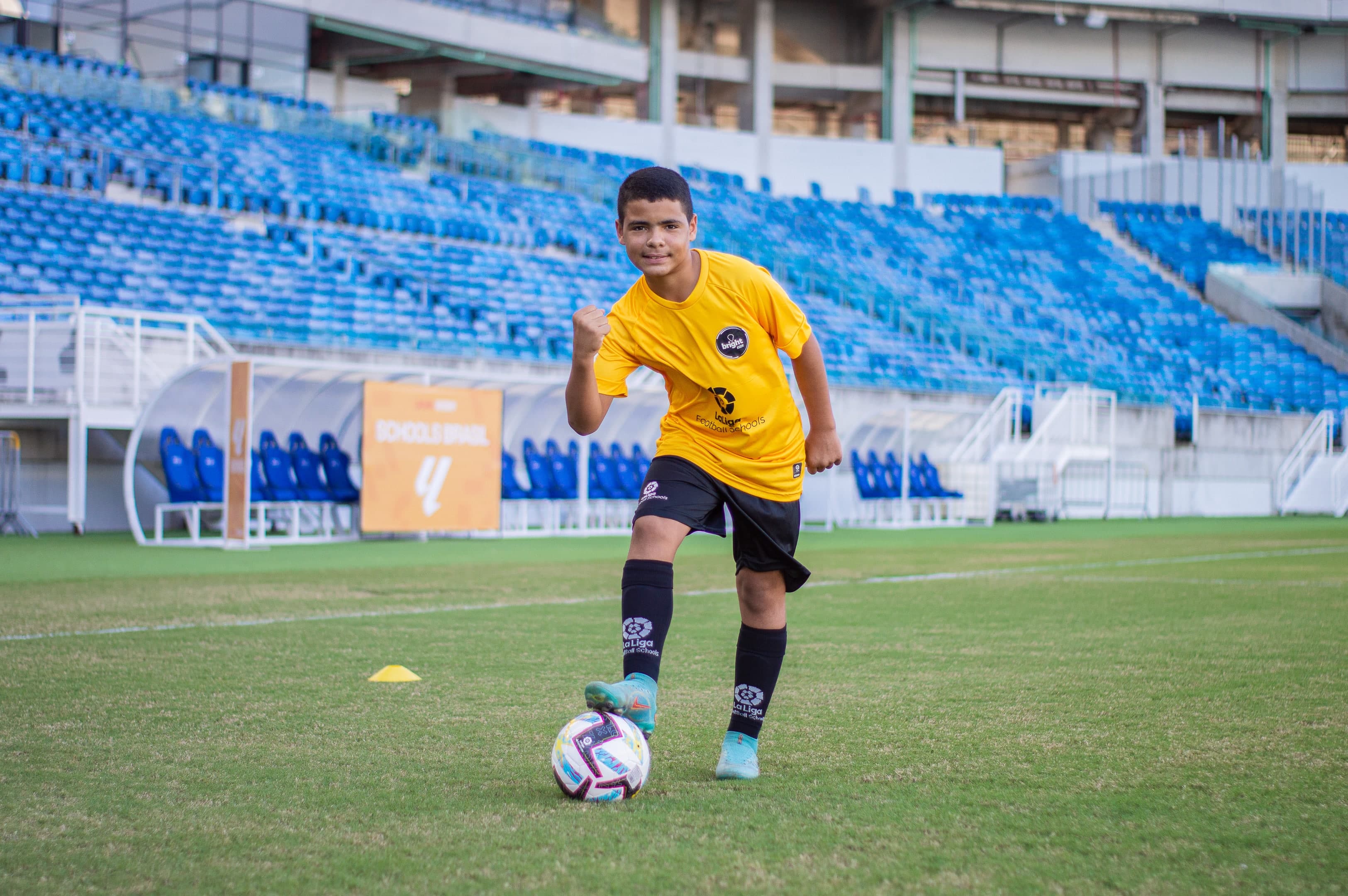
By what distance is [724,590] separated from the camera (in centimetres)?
948

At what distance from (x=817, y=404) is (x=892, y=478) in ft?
60.9

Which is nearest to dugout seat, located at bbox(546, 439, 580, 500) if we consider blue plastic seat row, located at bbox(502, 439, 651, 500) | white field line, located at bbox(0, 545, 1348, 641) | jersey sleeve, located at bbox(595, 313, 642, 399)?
blue plastic seat row, located at bbox(502, 439, 651, 500)

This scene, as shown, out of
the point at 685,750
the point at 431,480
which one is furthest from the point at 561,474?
the point at 685,750

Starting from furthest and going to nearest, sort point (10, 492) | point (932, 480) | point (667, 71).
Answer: point (667, 71)
point (932, 480)
point (10, 492)

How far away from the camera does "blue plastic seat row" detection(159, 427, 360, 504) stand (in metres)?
14.2

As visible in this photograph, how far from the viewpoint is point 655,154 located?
38.9 metres

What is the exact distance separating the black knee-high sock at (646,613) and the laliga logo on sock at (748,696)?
0.99 feet

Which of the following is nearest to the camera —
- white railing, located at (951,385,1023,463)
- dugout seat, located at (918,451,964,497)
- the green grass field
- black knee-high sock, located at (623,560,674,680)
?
the green grass field

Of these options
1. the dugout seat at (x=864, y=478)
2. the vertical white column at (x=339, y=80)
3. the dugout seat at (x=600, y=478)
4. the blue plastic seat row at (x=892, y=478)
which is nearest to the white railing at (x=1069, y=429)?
the blue plastic seat row at (x=892, y=478)

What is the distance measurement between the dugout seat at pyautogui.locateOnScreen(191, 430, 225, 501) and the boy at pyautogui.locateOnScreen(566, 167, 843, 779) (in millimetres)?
11660

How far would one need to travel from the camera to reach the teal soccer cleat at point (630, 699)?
3.19 meters

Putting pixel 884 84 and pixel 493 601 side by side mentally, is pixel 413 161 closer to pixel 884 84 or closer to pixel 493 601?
pixel 884 84

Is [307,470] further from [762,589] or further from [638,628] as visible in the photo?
[638,628]

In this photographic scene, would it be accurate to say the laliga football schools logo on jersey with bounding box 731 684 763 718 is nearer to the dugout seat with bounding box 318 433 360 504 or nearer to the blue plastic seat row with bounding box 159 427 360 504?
the blue plastic seat row with bounding box 159 427 360 504
